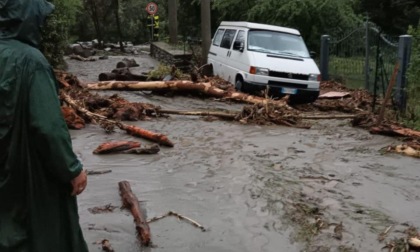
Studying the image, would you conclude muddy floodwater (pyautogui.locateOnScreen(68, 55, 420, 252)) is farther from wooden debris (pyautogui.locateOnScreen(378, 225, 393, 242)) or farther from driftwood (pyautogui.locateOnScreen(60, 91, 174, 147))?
driftwood (pyautogui.locateOnScreen(60, 91, 174, 147))

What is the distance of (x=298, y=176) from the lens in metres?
6.59

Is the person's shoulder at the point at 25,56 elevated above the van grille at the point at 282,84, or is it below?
above

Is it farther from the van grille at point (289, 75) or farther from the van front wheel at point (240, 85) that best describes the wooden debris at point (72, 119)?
the van grille at point (289, 75)

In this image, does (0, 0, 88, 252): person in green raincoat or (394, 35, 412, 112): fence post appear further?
(394, 35, 412, 112): fence post

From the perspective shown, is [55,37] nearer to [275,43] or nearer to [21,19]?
[275,43]

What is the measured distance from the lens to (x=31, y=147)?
106 inches

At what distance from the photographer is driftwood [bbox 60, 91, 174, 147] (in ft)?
26.4

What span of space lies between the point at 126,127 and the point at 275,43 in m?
6.16

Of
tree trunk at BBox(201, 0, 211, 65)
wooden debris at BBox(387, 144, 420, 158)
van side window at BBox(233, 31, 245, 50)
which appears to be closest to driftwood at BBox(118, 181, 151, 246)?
wooden debris at BBox(387, 144, 420, 158)

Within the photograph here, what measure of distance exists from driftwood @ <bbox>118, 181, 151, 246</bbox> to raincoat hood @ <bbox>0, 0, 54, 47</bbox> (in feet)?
7.56

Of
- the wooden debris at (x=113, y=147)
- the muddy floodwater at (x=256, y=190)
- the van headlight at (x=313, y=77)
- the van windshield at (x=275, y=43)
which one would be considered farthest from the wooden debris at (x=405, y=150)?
the van windshield at (x=275, y=43)

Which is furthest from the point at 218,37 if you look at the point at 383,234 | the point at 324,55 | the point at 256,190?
the point at 383,234

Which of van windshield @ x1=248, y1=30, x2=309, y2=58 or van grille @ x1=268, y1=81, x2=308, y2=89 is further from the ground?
van windshield @ x1=248, y1=30, x2=309, y2=58

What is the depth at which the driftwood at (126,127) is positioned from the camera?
8.05 m
